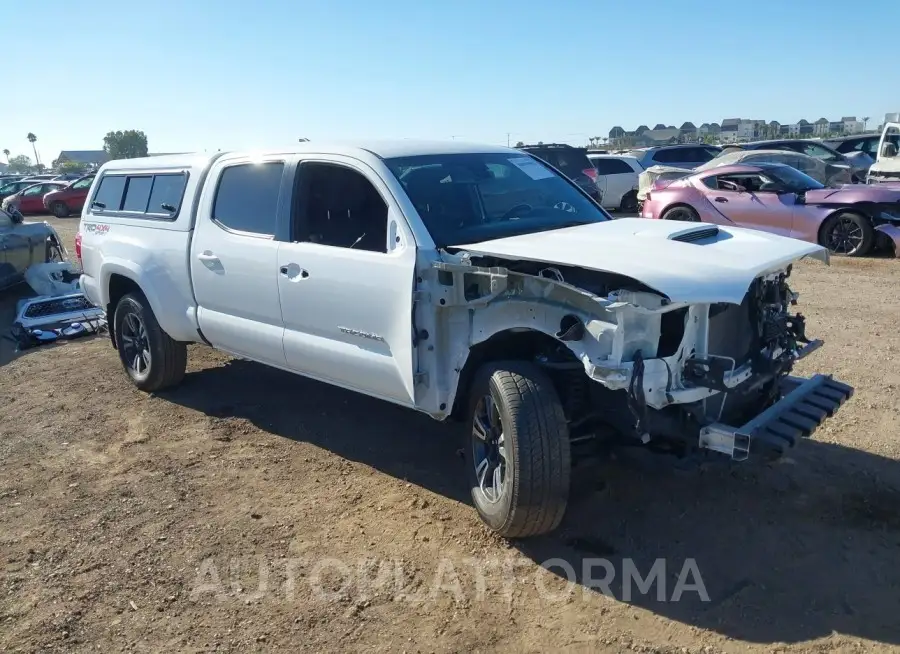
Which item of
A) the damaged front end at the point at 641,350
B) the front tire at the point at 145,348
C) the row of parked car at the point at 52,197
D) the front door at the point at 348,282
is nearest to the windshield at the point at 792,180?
the damaged front end at the point at 641,350

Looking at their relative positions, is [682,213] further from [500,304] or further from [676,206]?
[500,304]

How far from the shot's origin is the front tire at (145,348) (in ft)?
19.9

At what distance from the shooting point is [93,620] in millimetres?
3361

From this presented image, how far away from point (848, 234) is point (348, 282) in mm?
9334

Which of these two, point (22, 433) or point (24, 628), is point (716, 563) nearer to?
point (24, 628)

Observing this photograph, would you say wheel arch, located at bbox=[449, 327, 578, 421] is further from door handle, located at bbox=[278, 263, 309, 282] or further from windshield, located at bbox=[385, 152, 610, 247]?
door handle, located at bbox=[278, 263, 309, 282]

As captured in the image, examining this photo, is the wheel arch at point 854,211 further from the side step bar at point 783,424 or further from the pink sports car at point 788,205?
the side step bar at point 783,424

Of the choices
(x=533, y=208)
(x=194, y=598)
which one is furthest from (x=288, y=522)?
(x=533, y=208)

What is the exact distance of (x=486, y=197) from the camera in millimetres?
4586

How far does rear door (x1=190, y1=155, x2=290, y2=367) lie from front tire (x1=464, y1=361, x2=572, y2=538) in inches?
70.9

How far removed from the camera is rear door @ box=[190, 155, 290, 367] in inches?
192

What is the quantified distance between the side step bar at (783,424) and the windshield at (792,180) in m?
8.78

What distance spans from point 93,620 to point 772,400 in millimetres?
3463

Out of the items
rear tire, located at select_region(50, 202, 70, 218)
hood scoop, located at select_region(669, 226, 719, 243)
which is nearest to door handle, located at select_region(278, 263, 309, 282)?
hood scoop, located at select_region(669, 226, 719, 243)
